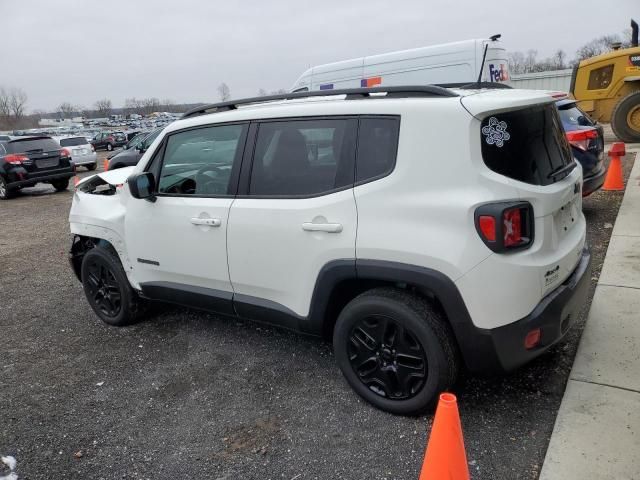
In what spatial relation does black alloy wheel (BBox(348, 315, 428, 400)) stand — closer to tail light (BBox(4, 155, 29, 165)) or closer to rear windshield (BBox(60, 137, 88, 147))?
tail light (BBox(4, 155, 29, 165))

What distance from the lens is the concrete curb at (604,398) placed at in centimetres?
233

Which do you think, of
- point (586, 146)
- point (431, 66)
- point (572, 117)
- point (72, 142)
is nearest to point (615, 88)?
point (431, 66)

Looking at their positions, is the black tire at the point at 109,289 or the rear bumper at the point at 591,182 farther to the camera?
the rear bumper at the point at 591,182

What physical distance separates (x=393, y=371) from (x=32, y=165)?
13353 millimetres

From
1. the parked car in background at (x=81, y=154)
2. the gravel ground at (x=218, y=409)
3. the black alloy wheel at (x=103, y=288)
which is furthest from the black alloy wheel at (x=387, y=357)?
the parked car in background at (x=81, y=154)

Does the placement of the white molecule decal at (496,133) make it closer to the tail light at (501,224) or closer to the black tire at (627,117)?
the tail light at (501,224)

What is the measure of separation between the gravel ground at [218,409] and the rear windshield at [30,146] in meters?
10.7

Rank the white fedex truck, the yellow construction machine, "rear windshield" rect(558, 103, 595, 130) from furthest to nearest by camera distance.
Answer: the yellow construction machine < the white fedex truck < "rear windshield" rect(558, 103, 595, 130)

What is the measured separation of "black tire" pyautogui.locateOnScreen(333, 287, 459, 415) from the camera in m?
2.56

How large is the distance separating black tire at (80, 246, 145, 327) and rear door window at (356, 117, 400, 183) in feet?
7.86

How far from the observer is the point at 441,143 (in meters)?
2.47

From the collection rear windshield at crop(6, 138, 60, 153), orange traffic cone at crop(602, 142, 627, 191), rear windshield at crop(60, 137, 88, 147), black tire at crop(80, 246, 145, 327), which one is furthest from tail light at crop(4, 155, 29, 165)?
orange traffic cone at crop(602, 142, 627, 191)

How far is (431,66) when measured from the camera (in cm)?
945

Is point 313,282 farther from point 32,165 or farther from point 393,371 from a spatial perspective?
point 32,165
